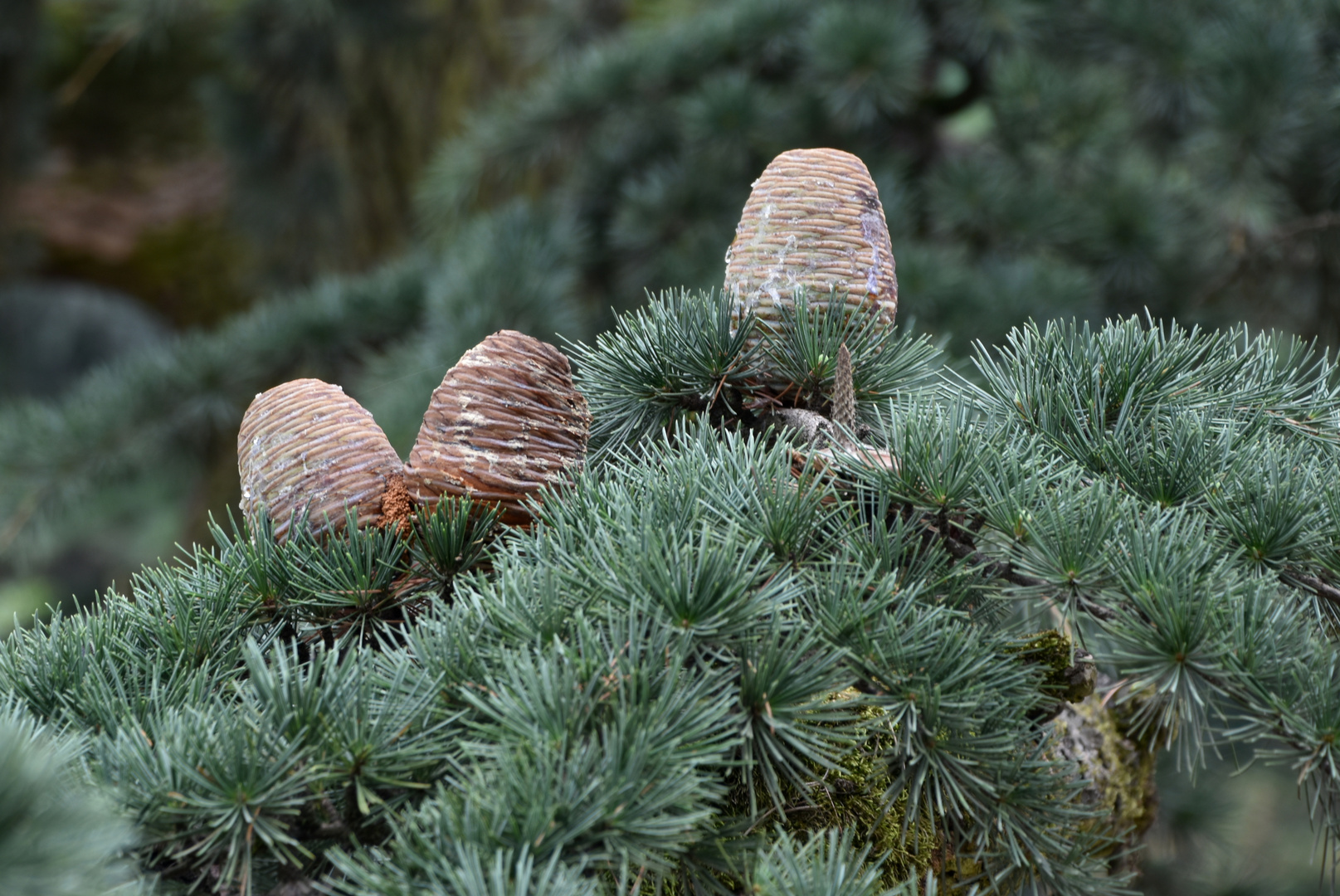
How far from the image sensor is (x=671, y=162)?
1.51 metres

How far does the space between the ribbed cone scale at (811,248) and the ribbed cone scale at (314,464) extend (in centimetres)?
19

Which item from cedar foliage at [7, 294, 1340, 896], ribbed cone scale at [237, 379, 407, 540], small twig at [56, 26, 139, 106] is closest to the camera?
cedar foliage at [7, 294, 1340, 896]

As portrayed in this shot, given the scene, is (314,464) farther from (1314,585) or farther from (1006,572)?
(1314,585)

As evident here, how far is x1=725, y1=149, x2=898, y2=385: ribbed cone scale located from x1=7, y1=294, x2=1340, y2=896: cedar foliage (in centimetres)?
8

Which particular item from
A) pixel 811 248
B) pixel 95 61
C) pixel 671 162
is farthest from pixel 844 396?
pixel 95 61

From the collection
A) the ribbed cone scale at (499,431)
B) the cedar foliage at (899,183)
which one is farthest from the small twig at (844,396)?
the cedar foliage at (899,183)

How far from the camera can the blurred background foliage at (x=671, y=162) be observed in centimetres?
126

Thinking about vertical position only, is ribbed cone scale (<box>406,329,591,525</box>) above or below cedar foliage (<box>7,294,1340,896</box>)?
above

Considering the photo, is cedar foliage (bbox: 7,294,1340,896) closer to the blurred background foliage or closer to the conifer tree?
the conifer tree

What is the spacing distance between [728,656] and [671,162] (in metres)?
→ 1.25

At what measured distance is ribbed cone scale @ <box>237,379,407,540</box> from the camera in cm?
45

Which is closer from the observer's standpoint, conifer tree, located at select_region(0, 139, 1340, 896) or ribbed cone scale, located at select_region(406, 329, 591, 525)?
conifer tree, located at select_region(0, 139, 1340, 896)

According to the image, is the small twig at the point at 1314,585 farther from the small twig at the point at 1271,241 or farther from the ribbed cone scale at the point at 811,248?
the small twig at the point at 1271,241

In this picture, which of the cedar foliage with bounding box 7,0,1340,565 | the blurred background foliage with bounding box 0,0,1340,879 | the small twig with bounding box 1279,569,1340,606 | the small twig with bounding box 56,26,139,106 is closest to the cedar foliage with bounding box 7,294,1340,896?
the small twig with bounding box 1279,569,1340,606
